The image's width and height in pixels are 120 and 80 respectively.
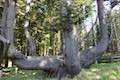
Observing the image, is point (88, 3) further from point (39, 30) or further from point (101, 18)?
point (101, 18)

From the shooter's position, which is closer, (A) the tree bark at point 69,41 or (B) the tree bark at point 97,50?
(A) the tree bark at point 69,41

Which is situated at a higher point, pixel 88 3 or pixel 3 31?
pixel 88 3

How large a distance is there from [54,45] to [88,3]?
840 centimetres

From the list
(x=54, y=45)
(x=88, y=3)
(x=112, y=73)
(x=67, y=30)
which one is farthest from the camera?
(x=54, y=45)

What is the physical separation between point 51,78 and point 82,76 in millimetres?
1339

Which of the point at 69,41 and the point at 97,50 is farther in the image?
the point at 97,50

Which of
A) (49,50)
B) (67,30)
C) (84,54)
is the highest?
(67,30)

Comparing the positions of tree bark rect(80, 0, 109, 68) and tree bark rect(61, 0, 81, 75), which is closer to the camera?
tree bark rect(61, 0, 81, 75)

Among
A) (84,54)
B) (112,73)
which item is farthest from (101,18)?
(112,73)

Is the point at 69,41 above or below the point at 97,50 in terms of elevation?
above

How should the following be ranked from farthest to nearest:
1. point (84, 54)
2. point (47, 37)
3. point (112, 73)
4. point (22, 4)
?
1. point (47, 37)
2. point (22, 4)
3. point (84, 54)
4. point (112, 73)

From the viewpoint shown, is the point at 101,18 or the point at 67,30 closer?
the point at 67,30

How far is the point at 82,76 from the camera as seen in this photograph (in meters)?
11.2

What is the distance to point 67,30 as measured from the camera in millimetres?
10938
